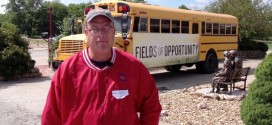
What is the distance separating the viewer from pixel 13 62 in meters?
13.3

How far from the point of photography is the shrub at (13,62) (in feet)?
43.2

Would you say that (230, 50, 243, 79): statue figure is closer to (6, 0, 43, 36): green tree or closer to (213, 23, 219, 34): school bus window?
(213, 23, 219, 34): school bus window

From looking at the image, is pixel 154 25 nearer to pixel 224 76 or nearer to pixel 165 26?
pixel 165 26

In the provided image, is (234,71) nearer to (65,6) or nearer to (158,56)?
(158,56)

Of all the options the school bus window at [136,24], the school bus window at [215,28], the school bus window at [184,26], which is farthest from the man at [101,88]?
the school bus window at [215,28]

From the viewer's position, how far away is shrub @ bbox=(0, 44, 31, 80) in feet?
43.2

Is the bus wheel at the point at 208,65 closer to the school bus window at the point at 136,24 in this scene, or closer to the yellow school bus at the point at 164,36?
the yellow school bus at the point at 164,36

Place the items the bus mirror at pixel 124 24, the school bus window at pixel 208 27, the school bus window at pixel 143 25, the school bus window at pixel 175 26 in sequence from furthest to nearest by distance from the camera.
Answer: the school bus window at pixel 208 27 < the school bus window at pixel 175 26 < the school bus window at pixel 143 25 < the bus mirror at pixel 124 24

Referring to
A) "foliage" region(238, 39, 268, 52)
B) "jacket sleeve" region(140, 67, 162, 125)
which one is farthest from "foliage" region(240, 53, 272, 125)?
"foliage" region(238, 39, 268, 52)

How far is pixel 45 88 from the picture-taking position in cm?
1159

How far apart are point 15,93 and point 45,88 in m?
1.04

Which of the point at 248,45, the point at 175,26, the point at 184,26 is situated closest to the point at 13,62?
the point at 175,26

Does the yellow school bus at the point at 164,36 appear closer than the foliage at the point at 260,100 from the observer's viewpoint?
No

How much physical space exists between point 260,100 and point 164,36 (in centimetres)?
760
